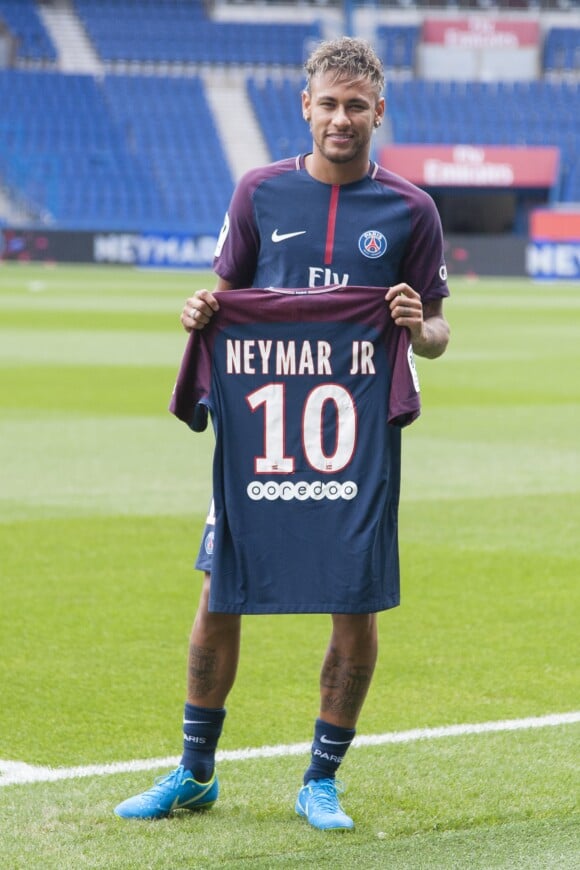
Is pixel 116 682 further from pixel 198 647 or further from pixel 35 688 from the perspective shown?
pixel 198 647

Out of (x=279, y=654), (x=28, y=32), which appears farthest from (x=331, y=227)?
(x=28, y=32)

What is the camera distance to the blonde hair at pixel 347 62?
4086 mm

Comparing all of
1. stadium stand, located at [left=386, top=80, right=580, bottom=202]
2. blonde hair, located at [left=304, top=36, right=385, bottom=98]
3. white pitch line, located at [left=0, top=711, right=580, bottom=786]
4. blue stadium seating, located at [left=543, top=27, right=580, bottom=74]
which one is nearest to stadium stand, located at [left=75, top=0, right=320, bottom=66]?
stadium stand, located at [left=386, top=80, right=580, bottom=202]

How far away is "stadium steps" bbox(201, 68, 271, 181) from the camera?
170 feet

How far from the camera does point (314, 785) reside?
4188 millimetres

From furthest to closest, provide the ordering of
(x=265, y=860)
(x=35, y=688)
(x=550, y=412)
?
(x=550, y=412), (x=35, y=688), (x=265, y=860)

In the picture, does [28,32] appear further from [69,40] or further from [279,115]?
[279,115]

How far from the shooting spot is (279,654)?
611 cm

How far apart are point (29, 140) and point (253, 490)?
4710 cm

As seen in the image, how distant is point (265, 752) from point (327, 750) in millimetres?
575

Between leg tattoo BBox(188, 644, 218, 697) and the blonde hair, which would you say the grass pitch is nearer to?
leg tattoo BBox(188, 644, 218, 697)

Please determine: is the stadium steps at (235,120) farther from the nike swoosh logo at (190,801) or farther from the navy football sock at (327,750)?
the nike swoosh logo at (190,801)

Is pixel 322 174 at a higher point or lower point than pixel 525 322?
higher

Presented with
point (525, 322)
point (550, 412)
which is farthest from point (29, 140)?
point (550, 412)
